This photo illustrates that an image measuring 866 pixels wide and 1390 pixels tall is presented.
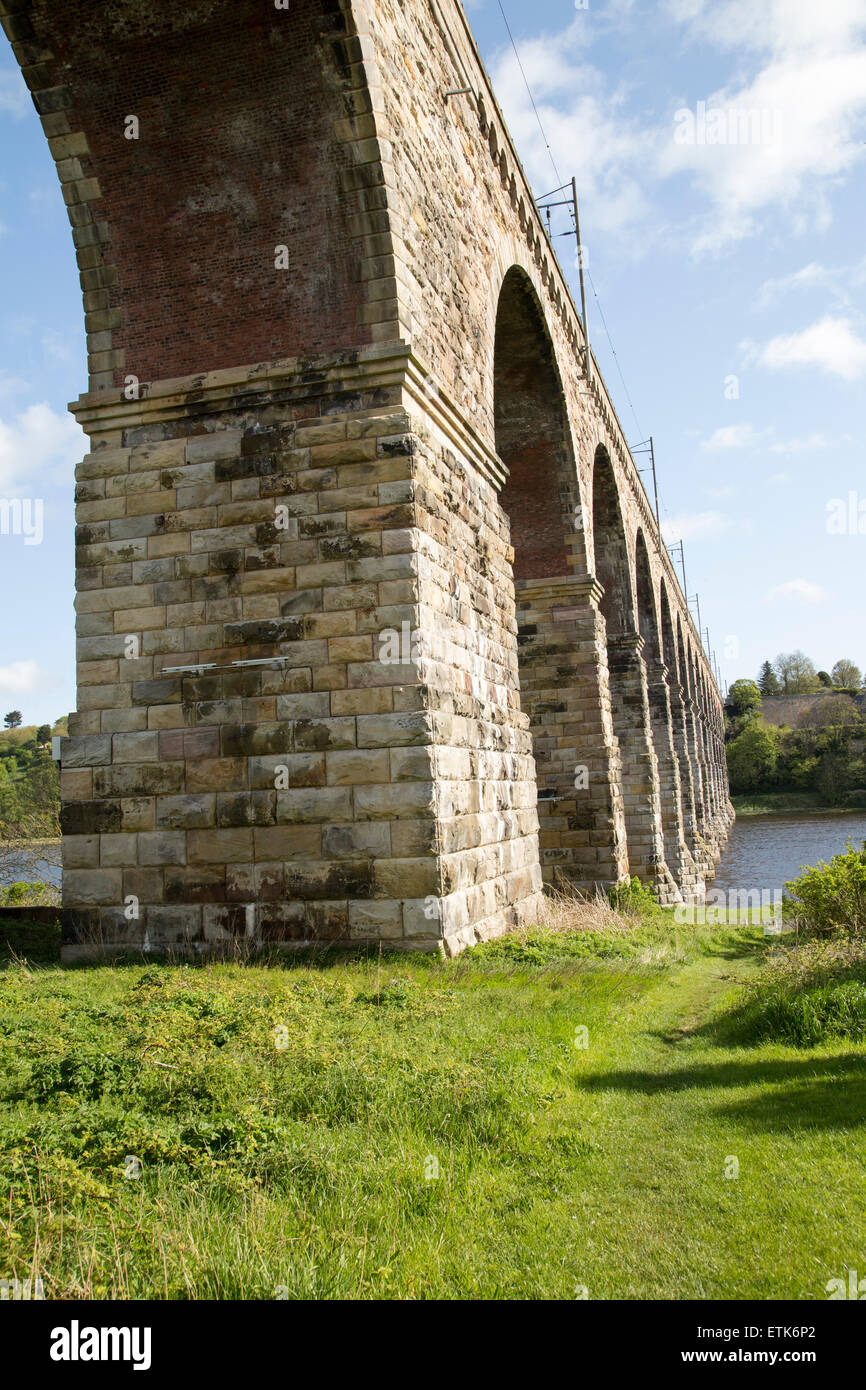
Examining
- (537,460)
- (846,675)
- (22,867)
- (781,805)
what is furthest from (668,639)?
(846,675)

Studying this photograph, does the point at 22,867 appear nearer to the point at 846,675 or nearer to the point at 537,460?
the point at 537,460

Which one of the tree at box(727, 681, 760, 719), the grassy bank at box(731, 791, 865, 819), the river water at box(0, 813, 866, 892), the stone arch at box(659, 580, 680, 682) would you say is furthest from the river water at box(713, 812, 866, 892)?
the tree at box(727, 681, 760, 719)

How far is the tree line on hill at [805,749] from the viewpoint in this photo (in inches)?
2889

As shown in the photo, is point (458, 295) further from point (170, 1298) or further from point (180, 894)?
point (170, 1298)

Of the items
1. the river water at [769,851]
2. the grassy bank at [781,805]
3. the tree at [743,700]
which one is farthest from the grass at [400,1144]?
the tree at [743,700]

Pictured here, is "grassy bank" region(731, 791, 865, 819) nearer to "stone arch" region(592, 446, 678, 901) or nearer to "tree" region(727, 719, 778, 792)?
"tree" region(727, 719, 778, 792)

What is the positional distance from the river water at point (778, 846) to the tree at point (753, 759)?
1130cm

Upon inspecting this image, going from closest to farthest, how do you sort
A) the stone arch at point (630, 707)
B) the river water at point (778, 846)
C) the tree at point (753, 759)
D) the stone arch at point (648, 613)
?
the stone arch at point (630, 707), the stone arch at point (648, 613), the river water at point (778, 846), the tree at point (753, 759)

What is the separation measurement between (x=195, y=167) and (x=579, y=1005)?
699cm

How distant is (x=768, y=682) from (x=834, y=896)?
4715 inches

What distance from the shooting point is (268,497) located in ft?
25.1

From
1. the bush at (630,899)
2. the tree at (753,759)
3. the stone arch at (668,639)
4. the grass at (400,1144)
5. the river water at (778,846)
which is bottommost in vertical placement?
the river water at (778,846)

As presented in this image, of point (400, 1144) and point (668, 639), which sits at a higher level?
point (668, 639)

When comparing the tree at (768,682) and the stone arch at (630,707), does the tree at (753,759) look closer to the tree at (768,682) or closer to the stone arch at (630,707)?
the tree at (768,682)
